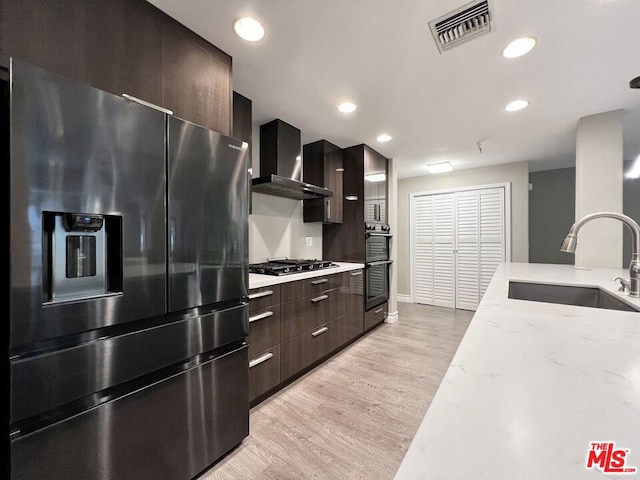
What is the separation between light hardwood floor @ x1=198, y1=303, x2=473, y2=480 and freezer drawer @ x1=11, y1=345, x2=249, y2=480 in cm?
19

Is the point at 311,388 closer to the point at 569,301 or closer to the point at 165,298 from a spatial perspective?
the point at 165,298

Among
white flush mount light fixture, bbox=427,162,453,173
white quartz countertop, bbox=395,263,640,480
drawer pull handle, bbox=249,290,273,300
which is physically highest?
white flush mount light fixture, bbox=427,162,453,173

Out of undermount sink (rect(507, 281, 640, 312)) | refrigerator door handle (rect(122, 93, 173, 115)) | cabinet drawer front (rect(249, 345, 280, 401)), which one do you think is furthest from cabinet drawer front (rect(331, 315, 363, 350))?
refrigerator door handle (rect(122, 93, 173, 115))

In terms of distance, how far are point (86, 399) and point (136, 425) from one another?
23 centimetres

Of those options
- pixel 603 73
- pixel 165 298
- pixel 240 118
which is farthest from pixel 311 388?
pixel 603 73

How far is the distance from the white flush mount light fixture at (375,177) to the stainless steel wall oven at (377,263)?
0.57m

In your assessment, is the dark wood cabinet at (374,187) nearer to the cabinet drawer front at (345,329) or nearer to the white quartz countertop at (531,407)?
the cabinet drawer front at (345,329)

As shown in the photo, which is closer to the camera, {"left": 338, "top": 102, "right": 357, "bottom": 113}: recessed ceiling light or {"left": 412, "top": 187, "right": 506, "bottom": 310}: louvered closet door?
{"left": 338, "top": 102, "right": 357, "bottom": 113}: recessed ceiling light

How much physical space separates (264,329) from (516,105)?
9.02ft

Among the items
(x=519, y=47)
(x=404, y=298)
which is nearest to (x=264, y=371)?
(x=519, y=47)

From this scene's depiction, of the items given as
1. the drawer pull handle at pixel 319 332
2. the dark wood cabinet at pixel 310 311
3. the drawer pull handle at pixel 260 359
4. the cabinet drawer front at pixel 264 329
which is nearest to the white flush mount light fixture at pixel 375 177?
the dark wood cabinet at pixel 310 311

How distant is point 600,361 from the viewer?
0.57 metres

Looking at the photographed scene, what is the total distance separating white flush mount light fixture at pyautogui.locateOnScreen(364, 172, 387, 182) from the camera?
3.29 metres

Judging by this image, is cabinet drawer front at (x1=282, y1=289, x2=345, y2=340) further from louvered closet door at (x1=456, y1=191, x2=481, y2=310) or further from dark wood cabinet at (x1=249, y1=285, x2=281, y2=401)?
louvered closet door at (x1=456, y1=191, x2=481, y2=310)
